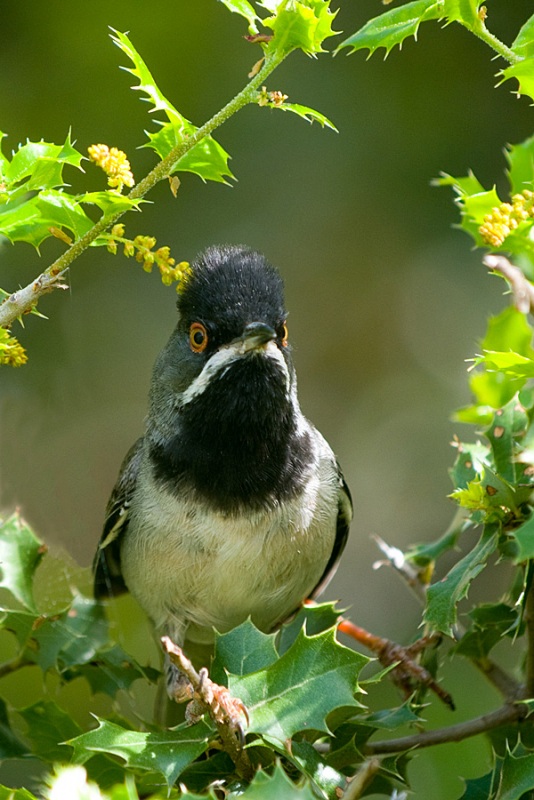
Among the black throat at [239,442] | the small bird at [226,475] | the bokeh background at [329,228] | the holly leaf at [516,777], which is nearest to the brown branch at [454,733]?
the holly leaf at [516,777]

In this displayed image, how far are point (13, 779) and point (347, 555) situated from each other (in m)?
3.09

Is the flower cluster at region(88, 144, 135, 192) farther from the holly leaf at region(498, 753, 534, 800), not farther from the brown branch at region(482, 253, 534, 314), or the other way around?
the holly leaf at region(498, 753, 534, 800)

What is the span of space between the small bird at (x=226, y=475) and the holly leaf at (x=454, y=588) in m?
1.11

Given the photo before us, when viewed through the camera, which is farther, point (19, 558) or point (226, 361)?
point (226, 361)

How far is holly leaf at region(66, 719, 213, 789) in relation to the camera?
2480 millimetres

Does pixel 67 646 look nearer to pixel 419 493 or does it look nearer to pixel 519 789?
pixel 519 789

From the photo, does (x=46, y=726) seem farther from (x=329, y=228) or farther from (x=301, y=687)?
(x=329, y=228)

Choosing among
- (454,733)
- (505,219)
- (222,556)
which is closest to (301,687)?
(454,733)

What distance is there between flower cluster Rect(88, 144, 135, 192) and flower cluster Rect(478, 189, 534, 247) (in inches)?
37.6

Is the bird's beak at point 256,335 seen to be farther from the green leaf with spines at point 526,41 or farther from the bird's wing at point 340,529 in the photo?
the green leaf with spines at point 526,41

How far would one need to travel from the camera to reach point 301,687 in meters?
2.55

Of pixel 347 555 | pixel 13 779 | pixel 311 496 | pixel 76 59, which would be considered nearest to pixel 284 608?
pixel 311 496

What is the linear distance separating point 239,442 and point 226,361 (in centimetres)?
33

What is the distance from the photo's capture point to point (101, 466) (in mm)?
7113
